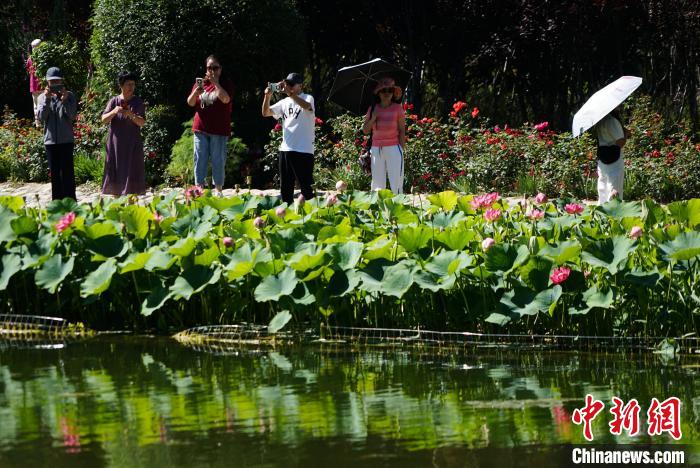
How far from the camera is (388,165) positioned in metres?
9.55

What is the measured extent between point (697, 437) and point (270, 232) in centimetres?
290

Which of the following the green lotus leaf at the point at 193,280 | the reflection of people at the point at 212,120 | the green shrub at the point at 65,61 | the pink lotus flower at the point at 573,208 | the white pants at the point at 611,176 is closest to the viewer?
the green lotus leaf at the point at 193,280

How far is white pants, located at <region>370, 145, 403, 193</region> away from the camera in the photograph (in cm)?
949

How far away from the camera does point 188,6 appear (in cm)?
1372

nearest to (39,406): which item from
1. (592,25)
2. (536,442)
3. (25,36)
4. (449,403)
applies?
(449,403)

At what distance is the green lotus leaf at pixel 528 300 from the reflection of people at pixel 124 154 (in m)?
5.52

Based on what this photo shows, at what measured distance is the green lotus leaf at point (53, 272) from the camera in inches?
243

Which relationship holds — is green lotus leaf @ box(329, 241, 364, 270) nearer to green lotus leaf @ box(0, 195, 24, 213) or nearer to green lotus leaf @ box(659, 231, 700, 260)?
green lotus leaf @ box(659, 231, 700, 260)

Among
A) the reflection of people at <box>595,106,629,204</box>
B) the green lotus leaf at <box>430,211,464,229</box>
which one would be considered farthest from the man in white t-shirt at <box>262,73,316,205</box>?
the green lotus leaf at <box>430,211,464,229</box>

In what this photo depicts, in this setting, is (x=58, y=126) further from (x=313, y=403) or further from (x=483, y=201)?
(x=313, y=403)

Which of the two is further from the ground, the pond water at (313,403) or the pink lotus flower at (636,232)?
the pink lotus flower at (636,232)

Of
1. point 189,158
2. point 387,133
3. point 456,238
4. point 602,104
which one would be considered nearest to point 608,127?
point 602,104

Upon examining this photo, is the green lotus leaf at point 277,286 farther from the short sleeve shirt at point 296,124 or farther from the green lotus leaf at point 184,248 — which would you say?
the short sleeve shirt at point 296,124

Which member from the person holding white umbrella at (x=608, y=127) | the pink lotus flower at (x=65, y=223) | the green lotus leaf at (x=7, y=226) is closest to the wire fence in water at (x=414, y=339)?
the pink lotus flower at (x=65, y=223)
